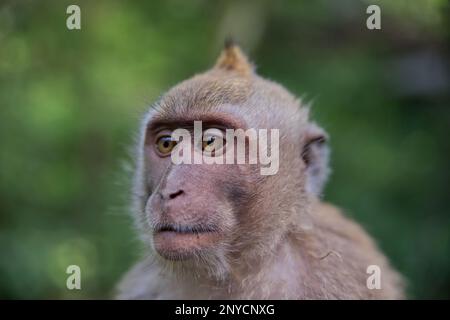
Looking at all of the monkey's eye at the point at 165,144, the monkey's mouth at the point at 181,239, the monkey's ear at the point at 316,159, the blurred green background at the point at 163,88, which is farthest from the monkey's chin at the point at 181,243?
the blurred green background at the point at 163,88

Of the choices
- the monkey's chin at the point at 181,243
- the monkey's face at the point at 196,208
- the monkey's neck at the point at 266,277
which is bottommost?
the monkey's neck at the point at 266,277

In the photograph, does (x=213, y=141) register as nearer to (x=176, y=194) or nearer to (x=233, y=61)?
(x=176, y=194)

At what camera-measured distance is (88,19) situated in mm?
8461

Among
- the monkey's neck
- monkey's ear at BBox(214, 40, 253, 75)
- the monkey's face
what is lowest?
the monkey's neck

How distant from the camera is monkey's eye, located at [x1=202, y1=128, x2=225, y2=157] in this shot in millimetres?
3818

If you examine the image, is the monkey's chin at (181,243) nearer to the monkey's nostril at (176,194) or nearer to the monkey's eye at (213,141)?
the monkey's nostril at (176,194)

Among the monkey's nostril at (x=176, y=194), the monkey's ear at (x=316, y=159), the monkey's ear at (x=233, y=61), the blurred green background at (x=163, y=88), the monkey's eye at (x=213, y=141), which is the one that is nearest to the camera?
the monkey's nostril at (x=176, y=194)

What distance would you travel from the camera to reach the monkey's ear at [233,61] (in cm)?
468

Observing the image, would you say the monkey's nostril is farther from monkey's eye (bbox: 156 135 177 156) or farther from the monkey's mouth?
monkey's eye (bbox: 156 135 177 156)

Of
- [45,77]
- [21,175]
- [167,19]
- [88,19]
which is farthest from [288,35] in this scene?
[21,175]

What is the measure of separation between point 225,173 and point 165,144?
0.59m

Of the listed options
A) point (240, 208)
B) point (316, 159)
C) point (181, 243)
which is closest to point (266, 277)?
point (240, 208)

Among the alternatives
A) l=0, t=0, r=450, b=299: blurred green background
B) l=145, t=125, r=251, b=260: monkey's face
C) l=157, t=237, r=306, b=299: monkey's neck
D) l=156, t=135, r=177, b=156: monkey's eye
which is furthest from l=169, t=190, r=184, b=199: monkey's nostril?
l=0, t=0, r=450, b=299: blurred green background

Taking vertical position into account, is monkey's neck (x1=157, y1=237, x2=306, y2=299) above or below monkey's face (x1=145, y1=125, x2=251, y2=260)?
below
